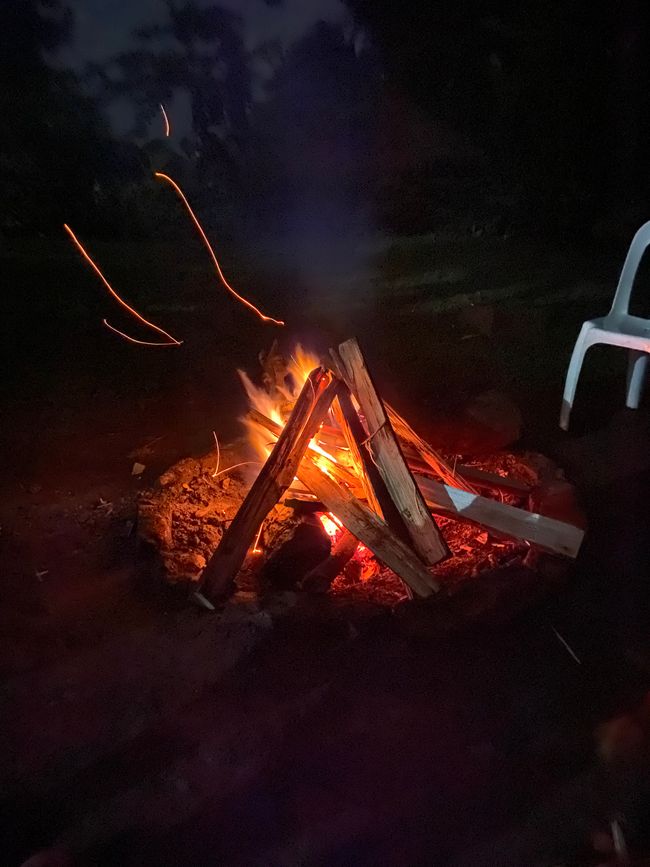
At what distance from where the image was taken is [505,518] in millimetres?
3312

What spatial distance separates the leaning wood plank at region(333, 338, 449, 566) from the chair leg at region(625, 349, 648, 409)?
8.48 feet

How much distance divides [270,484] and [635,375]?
330 cm

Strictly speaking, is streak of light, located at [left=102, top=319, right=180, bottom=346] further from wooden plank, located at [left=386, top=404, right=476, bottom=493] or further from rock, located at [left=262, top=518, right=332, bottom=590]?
rock, located at [left=262, top=518, right=332, bottom=590]

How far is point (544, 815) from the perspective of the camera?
2459 millimetres

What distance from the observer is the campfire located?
3236 millimetres

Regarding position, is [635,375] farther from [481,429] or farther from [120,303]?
[120,303]

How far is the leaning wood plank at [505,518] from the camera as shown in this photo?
126 inches

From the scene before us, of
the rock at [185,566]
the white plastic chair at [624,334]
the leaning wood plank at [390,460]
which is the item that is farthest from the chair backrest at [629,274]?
the rock at [185,566]

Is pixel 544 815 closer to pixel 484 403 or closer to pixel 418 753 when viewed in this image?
pixel 418 753

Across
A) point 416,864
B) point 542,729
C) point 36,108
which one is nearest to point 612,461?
point 542,729

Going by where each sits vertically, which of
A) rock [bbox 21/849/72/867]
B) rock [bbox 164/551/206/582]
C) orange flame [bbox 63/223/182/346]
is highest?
orange flame [bbox 63/223/182/346]

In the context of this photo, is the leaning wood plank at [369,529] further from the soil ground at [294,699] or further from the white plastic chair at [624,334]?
the white plastic chair at [624,334]

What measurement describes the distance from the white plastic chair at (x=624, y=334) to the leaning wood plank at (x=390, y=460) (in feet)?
6.75

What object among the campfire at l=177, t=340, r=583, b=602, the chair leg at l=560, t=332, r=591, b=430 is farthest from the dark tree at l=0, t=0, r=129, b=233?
the chair leg at l=560, t=332, r=591, b=430
